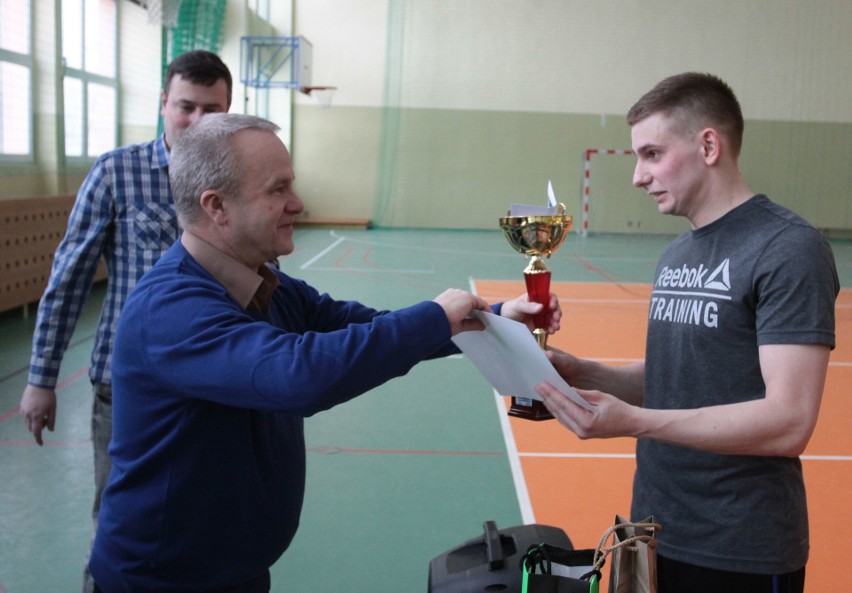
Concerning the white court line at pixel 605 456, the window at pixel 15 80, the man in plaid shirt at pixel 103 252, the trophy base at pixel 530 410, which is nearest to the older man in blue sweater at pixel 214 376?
the trophy base at pixel 530 410

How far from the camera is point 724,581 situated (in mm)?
1906

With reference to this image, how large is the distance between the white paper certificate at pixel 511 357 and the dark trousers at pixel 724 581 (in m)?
0.48

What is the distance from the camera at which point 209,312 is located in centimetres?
161

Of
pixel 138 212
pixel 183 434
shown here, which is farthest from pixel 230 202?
pixel 138 212

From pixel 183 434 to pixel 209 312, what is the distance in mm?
273

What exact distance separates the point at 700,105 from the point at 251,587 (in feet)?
4.81

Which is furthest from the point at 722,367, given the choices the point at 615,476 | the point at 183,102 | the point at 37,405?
the point at 615,476

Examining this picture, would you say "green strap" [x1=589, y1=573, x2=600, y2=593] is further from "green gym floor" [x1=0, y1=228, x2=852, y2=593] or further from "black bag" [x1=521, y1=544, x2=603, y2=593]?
"green gym floor" [x1=0, y1=228, x2=852, y2=593]

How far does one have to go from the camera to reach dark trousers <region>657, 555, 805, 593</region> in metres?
1.89

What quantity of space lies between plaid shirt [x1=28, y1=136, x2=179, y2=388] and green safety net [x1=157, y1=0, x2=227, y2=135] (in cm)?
842

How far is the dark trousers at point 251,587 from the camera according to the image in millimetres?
1804

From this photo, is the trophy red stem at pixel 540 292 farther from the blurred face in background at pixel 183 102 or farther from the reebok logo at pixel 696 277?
the blurred face in background at pixel 183 102

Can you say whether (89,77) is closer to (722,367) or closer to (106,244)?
(106,244)

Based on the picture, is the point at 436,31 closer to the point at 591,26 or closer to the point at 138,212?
the point at 591,26
